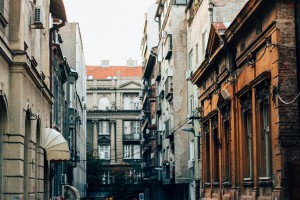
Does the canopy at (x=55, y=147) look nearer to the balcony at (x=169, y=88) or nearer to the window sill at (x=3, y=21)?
the window sill at (x=3, y=21)

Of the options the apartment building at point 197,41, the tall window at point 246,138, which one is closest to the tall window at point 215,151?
the apartment building at point 197,41

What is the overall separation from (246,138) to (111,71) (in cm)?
9419

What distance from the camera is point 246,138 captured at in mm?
22094

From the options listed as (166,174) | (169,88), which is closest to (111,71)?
(166,174)

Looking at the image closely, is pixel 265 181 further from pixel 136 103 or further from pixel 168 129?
pixel 136 103

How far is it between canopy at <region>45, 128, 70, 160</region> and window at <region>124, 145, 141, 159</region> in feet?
265

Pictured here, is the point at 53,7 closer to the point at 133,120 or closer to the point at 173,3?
the point at 173,3

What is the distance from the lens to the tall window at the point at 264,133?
61.7 feet

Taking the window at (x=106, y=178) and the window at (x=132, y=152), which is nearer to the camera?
the window at (x=106, y=178)

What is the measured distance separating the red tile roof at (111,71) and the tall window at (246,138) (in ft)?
296

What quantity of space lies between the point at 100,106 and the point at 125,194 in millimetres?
15748

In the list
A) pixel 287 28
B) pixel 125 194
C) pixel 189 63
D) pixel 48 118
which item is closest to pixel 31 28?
pixel 48 118

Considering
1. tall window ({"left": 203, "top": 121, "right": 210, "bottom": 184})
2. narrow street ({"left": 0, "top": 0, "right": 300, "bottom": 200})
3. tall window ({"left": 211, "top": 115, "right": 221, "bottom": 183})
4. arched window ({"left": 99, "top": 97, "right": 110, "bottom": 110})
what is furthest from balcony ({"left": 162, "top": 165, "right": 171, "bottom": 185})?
arched window ({"left": 99, "top": 97, "right": 110, "bottom": 110})

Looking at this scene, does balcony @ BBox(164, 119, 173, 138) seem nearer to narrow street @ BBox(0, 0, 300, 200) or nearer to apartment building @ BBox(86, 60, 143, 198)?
narrow street @ BBox(0, 0, 300, 200)
